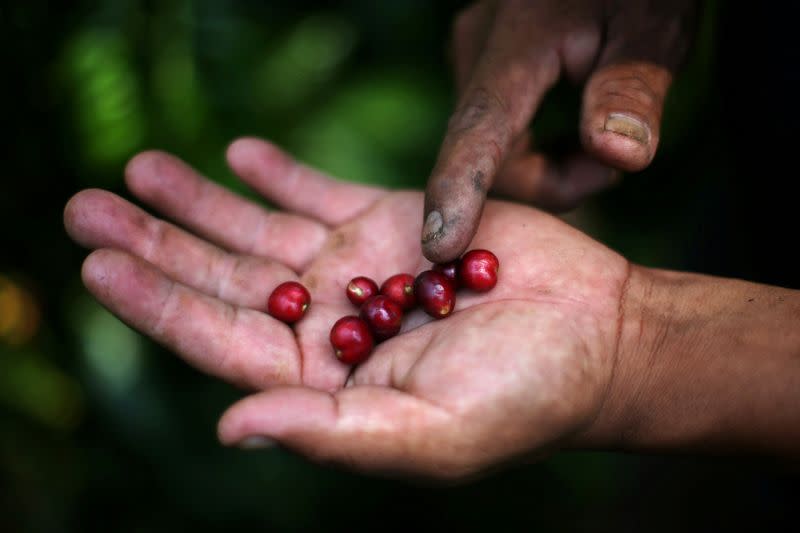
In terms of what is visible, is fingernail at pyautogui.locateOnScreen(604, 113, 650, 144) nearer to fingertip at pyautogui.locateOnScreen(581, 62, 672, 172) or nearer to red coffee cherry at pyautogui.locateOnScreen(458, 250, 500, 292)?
fingertip at pyautogui.locateOnScreen(581, 62, 672, 172)

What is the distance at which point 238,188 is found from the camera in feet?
18.6

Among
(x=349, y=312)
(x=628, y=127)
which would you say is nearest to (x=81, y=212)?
(x=349, y=312)

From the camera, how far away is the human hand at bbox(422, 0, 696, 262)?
3.53 meters

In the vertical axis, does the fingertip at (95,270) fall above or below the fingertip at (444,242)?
below

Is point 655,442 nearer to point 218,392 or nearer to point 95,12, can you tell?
point 218,392

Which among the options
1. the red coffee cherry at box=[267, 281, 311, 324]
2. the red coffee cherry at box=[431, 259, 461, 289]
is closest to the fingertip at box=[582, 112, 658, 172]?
the red coffee cherry at box=[431, 259, 461, 289]

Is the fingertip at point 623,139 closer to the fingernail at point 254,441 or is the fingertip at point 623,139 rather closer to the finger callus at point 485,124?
the finger callus at point 485,124

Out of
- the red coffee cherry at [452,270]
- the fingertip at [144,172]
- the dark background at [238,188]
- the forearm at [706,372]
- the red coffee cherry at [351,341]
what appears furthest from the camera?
the dark background at [238,188]

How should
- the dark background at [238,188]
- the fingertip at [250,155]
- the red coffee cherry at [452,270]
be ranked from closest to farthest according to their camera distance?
the red coffee cherry at [452,270] → the fingertip at [250,155] → the dark background at [238,188]

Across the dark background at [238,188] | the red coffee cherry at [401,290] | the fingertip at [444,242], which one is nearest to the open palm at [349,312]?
the red coffee cherry at [401,290]

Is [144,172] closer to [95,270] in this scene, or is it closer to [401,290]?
[95,270]

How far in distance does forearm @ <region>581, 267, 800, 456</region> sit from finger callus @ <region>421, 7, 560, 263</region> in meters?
0.99

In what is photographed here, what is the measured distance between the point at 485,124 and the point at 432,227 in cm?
73

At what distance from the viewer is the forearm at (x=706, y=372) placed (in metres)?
3.12
